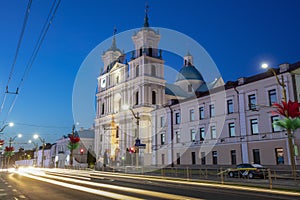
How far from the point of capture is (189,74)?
87.3 m

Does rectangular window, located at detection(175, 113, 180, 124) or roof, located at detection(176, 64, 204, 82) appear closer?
rectangular window, located at detection(175, 113, 180, 124)

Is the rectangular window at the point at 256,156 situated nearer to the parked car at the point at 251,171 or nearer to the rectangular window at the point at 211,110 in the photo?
the parked car at the point at 251,171

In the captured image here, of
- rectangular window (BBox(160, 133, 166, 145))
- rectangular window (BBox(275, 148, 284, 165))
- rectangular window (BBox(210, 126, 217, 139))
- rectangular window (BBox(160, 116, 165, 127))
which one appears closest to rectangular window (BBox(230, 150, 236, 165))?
rectangular window (BBox(210, 126, 217, 139))

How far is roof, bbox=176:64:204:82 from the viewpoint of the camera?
86438mm

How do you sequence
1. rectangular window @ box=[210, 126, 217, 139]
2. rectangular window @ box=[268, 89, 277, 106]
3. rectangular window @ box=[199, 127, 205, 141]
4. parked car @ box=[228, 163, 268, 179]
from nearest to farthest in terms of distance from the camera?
parked car @ box=[228, 163, 268, 179]
rectangular window @ box=[268, 89, 277, 106]
rectangular window @ box=[210, 126, 217, 139]
rectangular window @ box=[199, 127, 205, 141]

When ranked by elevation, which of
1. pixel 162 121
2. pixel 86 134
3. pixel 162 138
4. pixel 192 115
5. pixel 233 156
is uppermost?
pixel 86 134

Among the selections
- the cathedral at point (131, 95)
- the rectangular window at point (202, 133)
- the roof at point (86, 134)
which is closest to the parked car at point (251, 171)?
the rectangular window at point (202, 133)

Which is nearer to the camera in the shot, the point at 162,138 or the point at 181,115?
the point at 181,115

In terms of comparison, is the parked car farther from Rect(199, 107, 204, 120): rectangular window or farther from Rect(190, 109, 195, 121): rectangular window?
Rect(190, 109, 195, 121): rectangular window

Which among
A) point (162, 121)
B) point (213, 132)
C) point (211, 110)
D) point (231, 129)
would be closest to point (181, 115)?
point (162, 121)

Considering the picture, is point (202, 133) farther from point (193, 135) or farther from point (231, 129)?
point (231, 129)

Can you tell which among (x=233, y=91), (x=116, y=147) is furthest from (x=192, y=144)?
(x=116, y=147)

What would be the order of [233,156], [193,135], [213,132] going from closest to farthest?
[233,156], [213,132], [193,135]

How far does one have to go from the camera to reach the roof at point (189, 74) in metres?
86.4
